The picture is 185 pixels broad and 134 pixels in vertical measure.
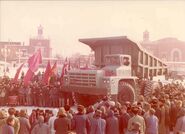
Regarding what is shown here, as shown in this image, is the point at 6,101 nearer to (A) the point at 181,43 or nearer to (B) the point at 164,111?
(B) the point at 164,111

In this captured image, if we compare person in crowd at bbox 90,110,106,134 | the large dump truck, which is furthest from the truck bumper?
person in crowd at bbox 90,110,106,134

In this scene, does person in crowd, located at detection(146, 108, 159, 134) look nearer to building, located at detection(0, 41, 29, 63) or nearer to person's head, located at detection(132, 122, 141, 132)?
person's head, located at detection(132, 122, 141, 132)

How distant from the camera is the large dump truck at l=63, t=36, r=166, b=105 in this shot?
12.9 m

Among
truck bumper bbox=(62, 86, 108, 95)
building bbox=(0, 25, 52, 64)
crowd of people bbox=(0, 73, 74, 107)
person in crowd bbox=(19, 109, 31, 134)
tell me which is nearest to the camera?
person in crowd bbox=(19, 109, 31, 134)

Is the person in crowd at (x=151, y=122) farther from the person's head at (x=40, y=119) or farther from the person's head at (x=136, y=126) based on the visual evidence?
the person's head at (x=40, y=119)

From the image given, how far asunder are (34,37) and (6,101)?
64349mm

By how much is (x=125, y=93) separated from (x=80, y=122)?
18.9 feet

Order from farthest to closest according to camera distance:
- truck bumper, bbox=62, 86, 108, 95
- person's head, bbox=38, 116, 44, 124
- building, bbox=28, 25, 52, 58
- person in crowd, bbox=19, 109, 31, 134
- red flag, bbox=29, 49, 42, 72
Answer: building, bbox=28, 25, 52, 58 → red flag, bbox=29, 49, 42, 72 → truck bumper, bbox=62, 86, 108, 95 → person in crowd, bbox=19, 109, 31, 134 → person's head, bbox=38, 116, 44, 124

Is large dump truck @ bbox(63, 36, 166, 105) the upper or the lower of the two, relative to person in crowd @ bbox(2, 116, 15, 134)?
upper

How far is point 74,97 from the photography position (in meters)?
14.2

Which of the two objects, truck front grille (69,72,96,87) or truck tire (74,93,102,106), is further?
→ truck tire (74,93,102,106)

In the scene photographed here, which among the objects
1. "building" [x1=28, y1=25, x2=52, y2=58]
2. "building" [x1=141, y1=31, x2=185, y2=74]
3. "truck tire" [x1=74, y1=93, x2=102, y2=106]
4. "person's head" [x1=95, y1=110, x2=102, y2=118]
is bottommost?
"truck tire" [x1=74, y1=93, x2=102, y2=106]

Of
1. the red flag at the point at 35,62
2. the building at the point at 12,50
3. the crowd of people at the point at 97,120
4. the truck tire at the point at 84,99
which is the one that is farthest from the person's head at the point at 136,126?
the building at the point at 12,50

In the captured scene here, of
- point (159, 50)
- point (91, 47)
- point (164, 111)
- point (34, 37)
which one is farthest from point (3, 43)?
point (164, 111)
